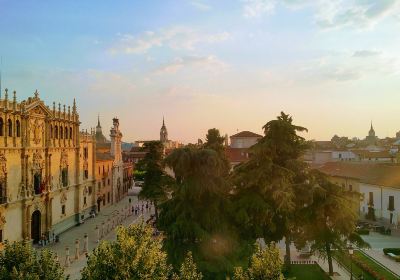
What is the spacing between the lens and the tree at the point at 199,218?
22.8 meters

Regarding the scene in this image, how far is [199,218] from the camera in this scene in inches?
939

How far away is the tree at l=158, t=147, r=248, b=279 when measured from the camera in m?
22.8

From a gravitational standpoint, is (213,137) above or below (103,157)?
above

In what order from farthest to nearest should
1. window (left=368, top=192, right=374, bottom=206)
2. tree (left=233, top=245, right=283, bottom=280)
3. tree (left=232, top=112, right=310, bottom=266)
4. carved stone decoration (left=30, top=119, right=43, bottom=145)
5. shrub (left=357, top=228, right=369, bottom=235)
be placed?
window (left=368, top=192, right=374, bottom=206) → shrub (left=357, top=228, right=369, bottom=235) → carved stone decoration (left=30, top=119, right=43, bottom=145) → tree (left=232, top=112, right=310, bottom=266) → tree (left=233, top=245, right=283, bottom=280)

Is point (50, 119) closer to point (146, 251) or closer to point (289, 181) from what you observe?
point (289, 181)

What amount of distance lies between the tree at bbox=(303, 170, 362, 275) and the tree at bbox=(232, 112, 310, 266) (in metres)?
0.92

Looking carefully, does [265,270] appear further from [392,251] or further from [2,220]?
[2,220]

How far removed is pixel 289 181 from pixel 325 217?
12.6 ft

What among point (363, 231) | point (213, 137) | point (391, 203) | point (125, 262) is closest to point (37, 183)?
point (213, 137)

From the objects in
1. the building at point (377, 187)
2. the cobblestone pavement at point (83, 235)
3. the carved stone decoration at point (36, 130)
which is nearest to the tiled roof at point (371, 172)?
the building at point (377, 187)

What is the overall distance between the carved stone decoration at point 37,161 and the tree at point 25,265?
23704 millimetres

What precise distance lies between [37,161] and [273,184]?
81.4 feet

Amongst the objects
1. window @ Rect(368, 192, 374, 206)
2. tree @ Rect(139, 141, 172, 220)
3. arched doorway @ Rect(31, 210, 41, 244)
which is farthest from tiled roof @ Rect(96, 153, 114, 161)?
window @ Rect(368, 192, 374, 206)

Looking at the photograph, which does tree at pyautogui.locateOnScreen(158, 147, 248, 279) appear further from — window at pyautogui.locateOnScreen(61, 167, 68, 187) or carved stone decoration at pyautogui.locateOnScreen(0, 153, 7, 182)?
window at pyautogui.locateOnScreen(61, 167, 68, 187)
